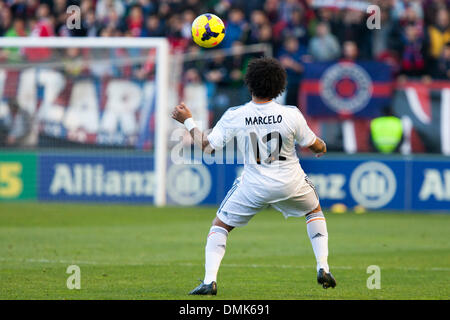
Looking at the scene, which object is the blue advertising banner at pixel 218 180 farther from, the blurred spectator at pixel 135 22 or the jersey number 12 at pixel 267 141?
the jersey number 12 at pixel 267 141

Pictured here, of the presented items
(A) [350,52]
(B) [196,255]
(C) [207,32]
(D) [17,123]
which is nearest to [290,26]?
(A) [350,52]

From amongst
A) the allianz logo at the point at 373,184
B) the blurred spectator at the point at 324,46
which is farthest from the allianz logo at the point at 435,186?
A: the blurred spectator at the point at 324,46

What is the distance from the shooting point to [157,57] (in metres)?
19.7

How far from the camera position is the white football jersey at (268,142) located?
7.78m

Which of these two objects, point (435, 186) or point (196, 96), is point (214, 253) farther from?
point (196, 96)

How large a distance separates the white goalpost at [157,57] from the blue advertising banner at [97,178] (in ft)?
1.78

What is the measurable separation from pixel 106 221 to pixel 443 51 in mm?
8793

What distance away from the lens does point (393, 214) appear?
17906 millimetres

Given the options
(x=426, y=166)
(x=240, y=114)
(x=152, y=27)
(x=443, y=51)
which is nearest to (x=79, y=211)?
(x=152, y=27)

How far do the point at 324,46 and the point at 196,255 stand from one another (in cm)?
1010

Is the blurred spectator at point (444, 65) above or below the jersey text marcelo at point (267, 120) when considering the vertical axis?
above

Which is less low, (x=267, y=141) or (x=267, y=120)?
(x=267, y=120)

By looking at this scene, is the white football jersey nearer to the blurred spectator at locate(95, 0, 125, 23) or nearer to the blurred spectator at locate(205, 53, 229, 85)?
the blurred spectator at locate(205, 53, 229, 85)

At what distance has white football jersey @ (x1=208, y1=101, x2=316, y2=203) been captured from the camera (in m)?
7.78
